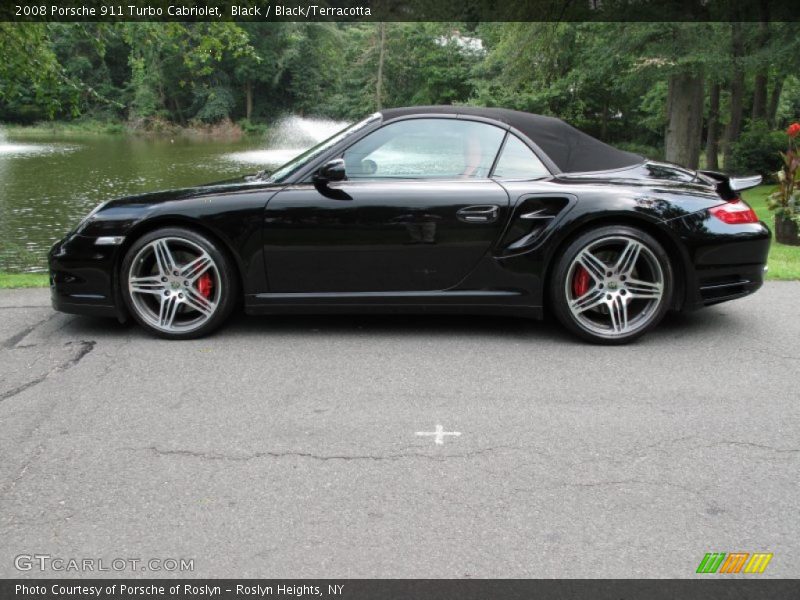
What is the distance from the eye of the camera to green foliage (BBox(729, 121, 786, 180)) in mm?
24031

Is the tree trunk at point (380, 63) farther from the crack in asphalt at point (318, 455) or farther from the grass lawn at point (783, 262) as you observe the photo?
the crack in asphalt at point (318, 455)

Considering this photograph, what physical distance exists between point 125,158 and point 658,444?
30.1m

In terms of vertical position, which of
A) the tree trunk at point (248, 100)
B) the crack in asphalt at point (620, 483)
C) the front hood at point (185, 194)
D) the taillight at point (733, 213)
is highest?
the taillight at point (733, 213)

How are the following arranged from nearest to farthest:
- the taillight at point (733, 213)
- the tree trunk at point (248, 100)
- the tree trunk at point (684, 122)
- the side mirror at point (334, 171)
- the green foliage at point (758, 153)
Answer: the side mirror at point (334, 171), the taillight at point (733, 213), the tree trunk at point (684, 122), the green foliage at point (758, 153), the tree trunk at point (248, 100)

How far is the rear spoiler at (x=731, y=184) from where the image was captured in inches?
202

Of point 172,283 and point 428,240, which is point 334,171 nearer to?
point 428,240

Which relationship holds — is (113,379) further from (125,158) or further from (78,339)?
(125,158)

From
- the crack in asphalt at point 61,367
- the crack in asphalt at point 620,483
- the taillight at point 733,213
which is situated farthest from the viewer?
the taillight at point 733,213

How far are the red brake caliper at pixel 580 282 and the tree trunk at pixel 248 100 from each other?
61.2 m

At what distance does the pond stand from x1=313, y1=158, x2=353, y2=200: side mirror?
20.7ft

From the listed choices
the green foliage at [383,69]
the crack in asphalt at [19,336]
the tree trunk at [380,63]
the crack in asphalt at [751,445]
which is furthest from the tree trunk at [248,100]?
the crack in asphalt at [751,445]

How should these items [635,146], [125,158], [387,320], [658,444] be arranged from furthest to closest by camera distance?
1. [635,146]
2. [125,158]
3. [387,320]
4. [658,444]
